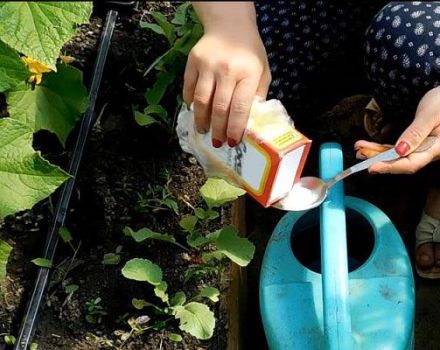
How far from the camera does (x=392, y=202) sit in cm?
163

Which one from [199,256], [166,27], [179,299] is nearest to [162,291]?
[179,299]

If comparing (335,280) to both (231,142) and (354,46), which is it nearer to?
(231,142)

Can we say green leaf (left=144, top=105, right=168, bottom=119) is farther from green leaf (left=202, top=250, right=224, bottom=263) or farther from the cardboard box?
the cardboard box

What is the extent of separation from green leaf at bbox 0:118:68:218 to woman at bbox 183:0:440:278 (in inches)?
8.3

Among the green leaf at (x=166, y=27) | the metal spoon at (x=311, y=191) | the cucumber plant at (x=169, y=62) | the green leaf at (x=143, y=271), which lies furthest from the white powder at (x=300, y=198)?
the green leaf at (x=166, y=27)

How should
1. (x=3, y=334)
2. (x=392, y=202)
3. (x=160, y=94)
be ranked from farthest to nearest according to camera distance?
(x=392, y=202) < (x=160, y=94) < (x=3, y=334)

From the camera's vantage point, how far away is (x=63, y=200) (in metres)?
1.47

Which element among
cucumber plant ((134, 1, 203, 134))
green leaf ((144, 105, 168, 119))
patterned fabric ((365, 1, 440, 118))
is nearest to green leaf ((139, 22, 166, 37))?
cucumber plant ((134, 1, 203, 134))

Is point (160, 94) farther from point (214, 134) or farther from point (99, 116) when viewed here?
point (214, 134)

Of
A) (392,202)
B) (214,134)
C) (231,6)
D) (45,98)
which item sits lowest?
(392,202)

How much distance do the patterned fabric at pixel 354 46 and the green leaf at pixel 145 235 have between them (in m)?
0.30

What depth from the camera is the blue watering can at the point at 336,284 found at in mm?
1149

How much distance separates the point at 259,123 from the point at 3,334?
1.84ft

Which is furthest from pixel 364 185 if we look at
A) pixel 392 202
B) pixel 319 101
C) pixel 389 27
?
pixel 389 27
